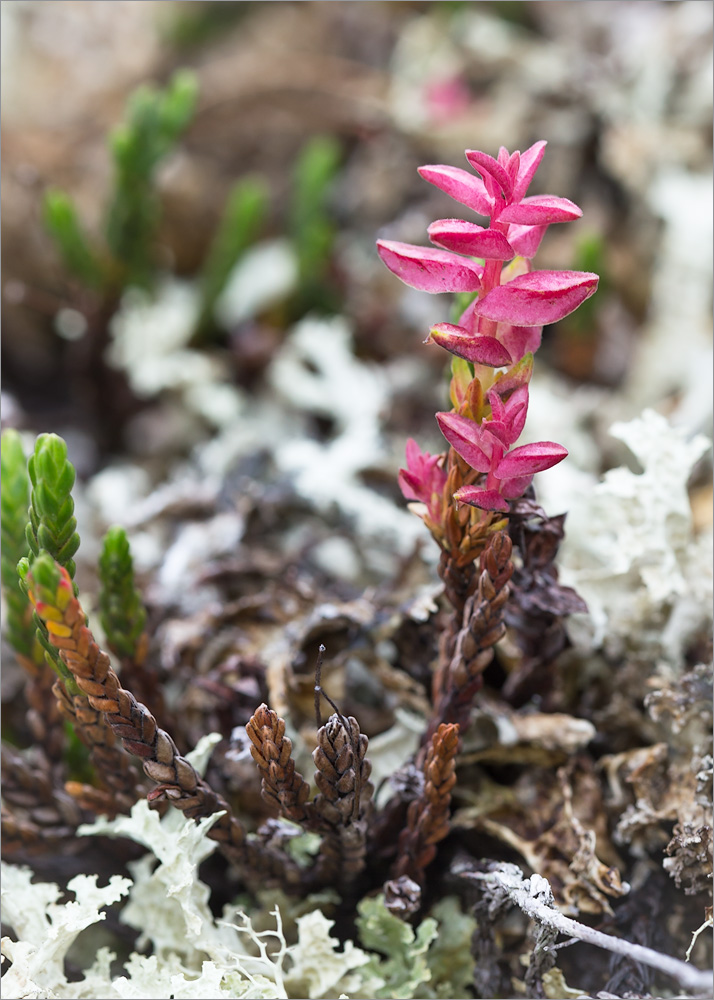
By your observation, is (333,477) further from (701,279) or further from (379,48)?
(379,48)

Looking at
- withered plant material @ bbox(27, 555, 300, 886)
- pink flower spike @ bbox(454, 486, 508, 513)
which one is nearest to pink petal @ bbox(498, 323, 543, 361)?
pink flower spike @ bbox(454, 486, 508, 513)

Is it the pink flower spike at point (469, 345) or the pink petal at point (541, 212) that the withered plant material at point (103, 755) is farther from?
the pink petal at point (541, 212)

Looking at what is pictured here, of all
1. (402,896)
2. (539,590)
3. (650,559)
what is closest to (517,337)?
(539,590)

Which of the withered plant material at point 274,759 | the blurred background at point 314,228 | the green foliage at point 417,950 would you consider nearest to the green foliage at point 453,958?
the green foliage at point 417,950

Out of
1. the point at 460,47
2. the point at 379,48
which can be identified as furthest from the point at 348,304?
the point at 379,48

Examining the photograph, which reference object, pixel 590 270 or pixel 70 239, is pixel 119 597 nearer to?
pixel 70 239

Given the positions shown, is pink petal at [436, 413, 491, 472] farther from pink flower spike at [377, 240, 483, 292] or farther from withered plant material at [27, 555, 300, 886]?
withered plant material at [27, 555, 300, 886]
